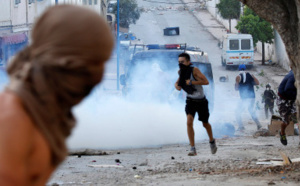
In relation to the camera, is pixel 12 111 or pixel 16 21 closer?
pixel 12 111

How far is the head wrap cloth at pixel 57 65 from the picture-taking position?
176 cm

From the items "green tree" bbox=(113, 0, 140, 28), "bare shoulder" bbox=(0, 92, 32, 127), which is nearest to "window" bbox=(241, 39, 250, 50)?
"green tree" bbox=(113, 0, 140, 28)

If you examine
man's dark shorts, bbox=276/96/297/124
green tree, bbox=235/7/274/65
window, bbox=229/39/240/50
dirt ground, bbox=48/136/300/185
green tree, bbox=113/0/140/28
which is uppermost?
green tree, bbox=113/0/140/28

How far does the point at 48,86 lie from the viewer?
1.78 m

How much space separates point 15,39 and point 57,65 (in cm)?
3186

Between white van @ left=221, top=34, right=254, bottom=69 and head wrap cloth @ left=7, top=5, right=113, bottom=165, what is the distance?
3993cm

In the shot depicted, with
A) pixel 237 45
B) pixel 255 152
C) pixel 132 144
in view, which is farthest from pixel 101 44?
pixel 237 45

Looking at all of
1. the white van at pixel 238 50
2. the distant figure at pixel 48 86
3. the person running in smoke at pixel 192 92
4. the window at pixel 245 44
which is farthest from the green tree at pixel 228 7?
the distant figure at pixel 48 86

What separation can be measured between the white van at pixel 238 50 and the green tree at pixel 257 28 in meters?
1.04

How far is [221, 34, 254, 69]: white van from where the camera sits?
41.3 metres

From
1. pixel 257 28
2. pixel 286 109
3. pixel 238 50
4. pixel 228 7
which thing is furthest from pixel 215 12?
pixel 286 109

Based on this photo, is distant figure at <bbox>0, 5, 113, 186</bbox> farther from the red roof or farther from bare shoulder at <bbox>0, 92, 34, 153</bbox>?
the red roof

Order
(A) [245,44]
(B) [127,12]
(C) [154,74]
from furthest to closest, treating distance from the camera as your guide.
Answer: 1. (B) [127,12]
2. (A) [245,44]
3. (C) [154,74]

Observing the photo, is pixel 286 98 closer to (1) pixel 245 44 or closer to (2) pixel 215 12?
(1) pixel 245 44
